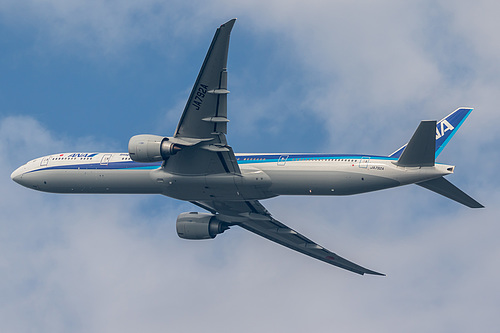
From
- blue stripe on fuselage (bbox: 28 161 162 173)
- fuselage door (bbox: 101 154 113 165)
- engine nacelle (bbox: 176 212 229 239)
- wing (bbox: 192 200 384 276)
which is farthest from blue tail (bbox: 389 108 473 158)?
fuselage door (bbox: 101 154 113 165)

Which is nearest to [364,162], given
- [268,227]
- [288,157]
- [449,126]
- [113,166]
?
[288,157]

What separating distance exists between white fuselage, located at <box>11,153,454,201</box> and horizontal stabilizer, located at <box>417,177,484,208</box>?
3.59 feet

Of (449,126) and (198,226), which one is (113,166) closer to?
(198,226)

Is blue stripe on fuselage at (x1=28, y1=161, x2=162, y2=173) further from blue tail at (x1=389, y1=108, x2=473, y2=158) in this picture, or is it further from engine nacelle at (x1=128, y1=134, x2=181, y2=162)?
blue tail at (x1=389, y1=108, x2=473, y2=158)

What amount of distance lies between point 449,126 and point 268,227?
17001 mm

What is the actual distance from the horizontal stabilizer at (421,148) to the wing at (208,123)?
10414 millimetres

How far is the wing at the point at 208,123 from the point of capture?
4662 centimetres

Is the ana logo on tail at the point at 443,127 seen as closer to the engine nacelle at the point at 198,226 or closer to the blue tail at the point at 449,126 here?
the blue tail at the point at 449,126

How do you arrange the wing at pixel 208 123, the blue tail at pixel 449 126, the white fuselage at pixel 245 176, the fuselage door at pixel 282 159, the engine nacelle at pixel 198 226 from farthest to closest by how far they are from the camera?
1. the engine nacelle at pixel 198 226
2. the fuselage door at pixel 282 159
3. the blue tail at pixel 449 126
4. the white fuselage at pixel 245 176
5. the wing at pixel 208 123

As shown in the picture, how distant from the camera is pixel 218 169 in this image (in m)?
54.0

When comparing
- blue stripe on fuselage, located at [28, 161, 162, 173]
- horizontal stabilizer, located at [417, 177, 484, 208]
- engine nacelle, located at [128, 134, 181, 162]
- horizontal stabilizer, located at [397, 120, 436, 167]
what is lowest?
horizontal stabilizer, located at [417, 177, 484, 208]

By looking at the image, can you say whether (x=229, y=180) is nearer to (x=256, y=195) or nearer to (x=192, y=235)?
(x=256, y=195)

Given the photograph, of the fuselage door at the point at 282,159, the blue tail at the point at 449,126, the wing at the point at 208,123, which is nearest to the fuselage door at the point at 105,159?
the wing at the point at 208,123

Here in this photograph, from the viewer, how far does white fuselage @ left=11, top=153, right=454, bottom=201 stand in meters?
52.7
